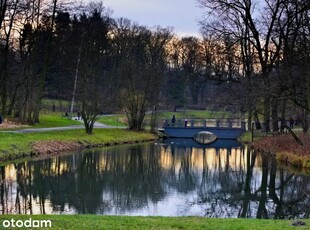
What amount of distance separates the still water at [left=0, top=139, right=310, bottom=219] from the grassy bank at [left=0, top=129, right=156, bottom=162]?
1.63 metres

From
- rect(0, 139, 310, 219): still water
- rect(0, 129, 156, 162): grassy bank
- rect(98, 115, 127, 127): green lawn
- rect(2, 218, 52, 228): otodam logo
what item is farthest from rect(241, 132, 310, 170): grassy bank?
rect(98, 115, 127, 127): green lawn

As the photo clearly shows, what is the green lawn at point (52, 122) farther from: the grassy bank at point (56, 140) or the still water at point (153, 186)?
the still water at point (153, 186)

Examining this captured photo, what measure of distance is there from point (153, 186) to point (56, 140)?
14.8 metres

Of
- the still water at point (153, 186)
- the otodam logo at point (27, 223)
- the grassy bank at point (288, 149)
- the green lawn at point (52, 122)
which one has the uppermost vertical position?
the green lawn at point (52, 122)

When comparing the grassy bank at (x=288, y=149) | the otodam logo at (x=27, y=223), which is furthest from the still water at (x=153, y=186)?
the otodam logo at (x=27, y=223)

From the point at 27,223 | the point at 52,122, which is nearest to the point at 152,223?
the point at 27,223

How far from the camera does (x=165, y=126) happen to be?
179 ft

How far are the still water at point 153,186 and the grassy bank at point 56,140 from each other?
1.63 meters

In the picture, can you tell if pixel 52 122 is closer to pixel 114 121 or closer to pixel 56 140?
pixel 114 121

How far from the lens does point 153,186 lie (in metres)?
22.3

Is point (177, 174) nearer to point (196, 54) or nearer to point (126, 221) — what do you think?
point (126, 221)

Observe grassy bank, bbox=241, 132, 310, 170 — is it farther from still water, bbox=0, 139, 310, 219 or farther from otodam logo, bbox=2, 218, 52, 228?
otodam logo, bbox=2, 218, 52, 228

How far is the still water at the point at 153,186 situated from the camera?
17172mm

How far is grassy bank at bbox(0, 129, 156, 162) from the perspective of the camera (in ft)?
94.9
